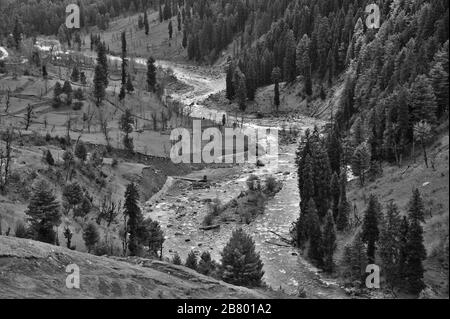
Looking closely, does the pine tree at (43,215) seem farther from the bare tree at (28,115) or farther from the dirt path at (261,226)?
the bare tree at (28,115)

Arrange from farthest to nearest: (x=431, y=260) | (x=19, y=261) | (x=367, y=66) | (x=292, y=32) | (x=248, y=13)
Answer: (x=248, y=13) → (x=292, y=32) → (x=367, y=66) → (x=19, y=261) → (x=431, y=260)

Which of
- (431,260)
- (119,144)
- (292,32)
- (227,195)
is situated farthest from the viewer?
(292,32)

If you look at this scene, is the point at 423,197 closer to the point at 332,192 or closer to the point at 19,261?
the point at 19,261

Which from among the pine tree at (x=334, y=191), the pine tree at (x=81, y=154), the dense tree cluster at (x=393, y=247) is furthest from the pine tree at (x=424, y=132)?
the pine tree at (x=81, y=154)

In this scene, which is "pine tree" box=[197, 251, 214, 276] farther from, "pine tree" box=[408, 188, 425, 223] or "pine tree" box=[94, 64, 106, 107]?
"pine tree" box=[94, 64, 106, 107]

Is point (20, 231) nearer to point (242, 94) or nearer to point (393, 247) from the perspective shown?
point (393, 247)

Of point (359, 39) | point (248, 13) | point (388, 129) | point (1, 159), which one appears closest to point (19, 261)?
point (388, 129)
